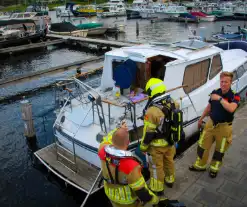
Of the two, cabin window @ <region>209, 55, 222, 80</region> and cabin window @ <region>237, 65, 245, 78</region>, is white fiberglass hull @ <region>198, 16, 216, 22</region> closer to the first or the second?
cabin window @ <region>237, 65, 245, 78</region>

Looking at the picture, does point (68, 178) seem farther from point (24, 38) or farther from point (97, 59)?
point (24, 38)

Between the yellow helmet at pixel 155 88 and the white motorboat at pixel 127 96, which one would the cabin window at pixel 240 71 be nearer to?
the white motorboat at pixel 127 96

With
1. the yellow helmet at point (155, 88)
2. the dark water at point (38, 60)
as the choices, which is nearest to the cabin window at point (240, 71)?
the yellow helmet at point (155, 88)

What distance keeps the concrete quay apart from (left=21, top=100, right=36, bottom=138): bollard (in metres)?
5.18

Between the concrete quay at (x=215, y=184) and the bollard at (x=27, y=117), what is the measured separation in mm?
5183

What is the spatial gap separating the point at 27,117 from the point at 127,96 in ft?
11.4

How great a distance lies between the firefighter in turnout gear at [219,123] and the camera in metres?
4.92

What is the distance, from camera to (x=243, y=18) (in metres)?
54.0

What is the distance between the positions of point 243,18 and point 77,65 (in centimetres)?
4611

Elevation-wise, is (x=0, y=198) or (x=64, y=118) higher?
(x=64, y=118)

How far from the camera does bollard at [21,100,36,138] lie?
9.04m

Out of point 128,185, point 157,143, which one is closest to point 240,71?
point 157,143

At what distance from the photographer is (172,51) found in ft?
27.6

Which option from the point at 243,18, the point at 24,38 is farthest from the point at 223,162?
the point at 243,18
